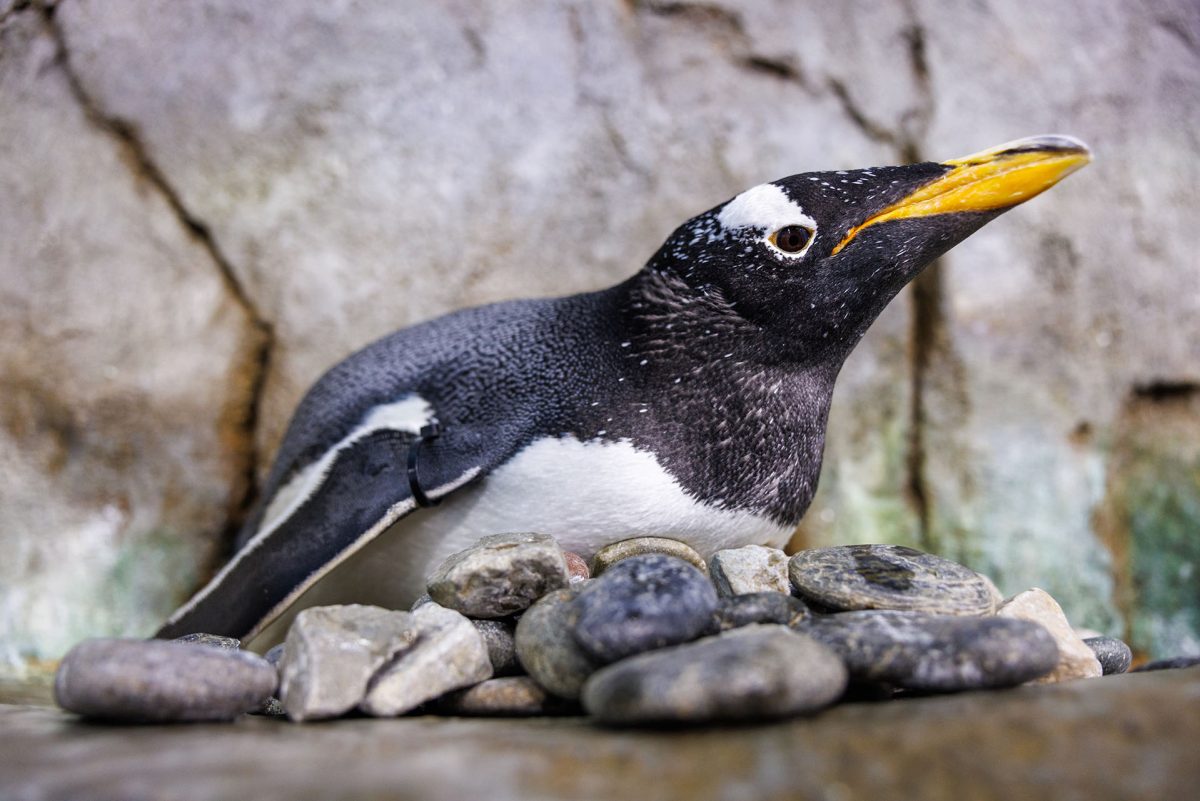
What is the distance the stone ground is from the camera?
0.71 metres

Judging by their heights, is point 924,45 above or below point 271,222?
above

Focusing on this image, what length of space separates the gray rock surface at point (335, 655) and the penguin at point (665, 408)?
1.48 ft

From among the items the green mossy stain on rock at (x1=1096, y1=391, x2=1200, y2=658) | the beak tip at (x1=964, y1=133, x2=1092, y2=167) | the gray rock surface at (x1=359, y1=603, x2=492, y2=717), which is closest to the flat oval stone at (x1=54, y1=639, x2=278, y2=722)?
the gray rock surface at (x1=359, y1=603, x2=492, y2=717)

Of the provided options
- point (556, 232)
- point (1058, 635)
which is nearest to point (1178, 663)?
point (1058, 635)

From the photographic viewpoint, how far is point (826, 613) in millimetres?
1150

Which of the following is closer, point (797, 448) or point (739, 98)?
point (797, 448)

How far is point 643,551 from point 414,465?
41 centimetres

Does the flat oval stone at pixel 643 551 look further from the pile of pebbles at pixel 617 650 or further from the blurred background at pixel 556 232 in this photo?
the blurred background at pixel 556 232

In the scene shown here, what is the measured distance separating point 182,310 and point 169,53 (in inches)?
24.1

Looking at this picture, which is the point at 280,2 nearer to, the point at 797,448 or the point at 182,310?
the point at 182,310

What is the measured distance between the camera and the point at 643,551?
1.42m

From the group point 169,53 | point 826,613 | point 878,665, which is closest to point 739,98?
point 169,53

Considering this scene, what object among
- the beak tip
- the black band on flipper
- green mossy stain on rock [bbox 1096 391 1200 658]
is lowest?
green mossy stain on rock [bbox 1096 391 1200 658]

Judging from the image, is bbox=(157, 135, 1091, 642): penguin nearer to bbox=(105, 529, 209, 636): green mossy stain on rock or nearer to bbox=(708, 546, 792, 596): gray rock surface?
bbox=(708, 546, 792, 596): gray rock surface
